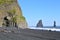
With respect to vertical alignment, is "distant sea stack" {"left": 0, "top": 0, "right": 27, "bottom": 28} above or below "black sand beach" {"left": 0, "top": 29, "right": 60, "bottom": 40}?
above

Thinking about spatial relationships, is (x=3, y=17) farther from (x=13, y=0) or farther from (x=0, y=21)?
(x=13, y=0)

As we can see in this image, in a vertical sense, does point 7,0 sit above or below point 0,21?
above

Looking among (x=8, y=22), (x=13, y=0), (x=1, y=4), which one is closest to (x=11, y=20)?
(x=8, y=22)

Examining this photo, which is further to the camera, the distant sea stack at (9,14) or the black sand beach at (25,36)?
the distant sea stack at (9,14)

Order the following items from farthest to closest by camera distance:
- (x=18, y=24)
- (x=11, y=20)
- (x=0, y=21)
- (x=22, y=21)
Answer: (x=22, y=21) → (x=18, y=24) → (x=11, y=20) → (x=0, y=21)

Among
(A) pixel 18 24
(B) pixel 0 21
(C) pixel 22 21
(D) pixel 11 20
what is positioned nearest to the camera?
(B) pixel 0 21

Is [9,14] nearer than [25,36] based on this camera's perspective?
No

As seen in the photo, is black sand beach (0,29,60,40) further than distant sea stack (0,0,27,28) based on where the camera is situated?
No

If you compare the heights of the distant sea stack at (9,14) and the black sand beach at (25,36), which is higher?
the distant sea stack at (9,14)

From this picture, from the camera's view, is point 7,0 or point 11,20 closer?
point 11,20

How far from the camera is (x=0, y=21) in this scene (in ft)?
432

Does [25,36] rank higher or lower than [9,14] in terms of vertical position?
lower

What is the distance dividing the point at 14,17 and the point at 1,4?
41.7 ft

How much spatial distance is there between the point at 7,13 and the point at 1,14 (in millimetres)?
7356
